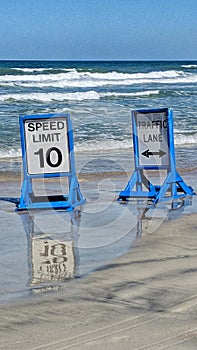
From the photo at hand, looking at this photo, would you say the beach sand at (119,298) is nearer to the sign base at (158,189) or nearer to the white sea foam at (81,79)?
the sign base at (158,189)

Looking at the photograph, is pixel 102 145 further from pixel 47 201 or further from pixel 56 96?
pixel 56 96

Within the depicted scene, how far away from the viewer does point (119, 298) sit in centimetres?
549

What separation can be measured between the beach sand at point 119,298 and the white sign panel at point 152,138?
147 centimetres

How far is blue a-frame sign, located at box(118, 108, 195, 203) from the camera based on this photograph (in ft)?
31.4

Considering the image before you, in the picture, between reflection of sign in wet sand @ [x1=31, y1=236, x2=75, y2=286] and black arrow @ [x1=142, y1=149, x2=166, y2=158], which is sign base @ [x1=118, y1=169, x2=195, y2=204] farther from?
reflection of sign in wet sand @ [x1=31, y1=236, x2=75, y2=286]

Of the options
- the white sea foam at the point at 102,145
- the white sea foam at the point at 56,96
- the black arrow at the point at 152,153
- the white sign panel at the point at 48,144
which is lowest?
the white sea foam at the point at 102,145

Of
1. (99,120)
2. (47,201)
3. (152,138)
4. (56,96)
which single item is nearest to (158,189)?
(152,138)

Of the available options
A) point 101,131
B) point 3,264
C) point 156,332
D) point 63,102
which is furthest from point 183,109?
point 156,332

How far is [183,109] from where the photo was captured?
91.6 ft

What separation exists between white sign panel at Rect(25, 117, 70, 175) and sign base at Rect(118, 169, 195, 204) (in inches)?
38.2

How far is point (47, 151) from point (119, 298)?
408 centimetres

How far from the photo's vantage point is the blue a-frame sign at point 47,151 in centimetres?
927

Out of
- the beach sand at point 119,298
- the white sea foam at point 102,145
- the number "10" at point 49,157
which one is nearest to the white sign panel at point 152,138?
the number "10" at point 49,157

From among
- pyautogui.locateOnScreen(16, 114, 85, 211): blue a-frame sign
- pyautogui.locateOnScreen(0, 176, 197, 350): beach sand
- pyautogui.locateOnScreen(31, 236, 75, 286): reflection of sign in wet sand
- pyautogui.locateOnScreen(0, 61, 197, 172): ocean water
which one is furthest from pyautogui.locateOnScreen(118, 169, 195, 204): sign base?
pyautogui.locateOnScreen(0, 61, 197, 172): ocean water
